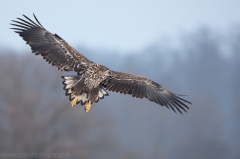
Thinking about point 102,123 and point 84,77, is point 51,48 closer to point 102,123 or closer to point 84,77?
point 84,77

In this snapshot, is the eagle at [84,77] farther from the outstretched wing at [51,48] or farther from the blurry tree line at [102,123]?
the blurry tree line at [102,123]

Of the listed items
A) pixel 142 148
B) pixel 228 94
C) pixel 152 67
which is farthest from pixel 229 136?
pixel 152 67

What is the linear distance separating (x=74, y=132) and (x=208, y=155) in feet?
24.4

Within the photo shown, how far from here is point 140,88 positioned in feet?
47.6

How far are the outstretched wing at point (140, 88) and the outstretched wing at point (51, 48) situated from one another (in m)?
0.66

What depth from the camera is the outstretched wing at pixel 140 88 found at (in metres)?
14.3

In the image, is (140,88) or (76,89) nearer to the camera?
(76,89)

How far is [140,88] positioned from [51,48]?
1.83 m

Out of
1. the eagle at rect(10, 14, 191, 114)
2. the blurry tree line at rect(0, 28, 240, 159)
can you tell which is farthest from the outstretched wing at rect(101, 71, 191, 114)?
the blurry tree line at rect(0, 28, 240, 159)

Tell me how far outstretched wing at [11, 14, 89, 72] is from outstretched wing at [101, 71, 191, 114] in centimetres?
66

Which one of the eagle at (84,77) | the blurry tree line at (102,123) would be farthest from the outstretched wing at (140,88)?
the blurry tree line at (102,123)

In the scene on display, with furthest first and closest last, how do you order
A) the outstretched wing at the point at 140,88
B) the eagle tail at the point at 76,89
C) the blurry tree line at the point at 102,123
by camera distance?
the blurry tree line at the point at 102,123 < the outstretched wing at the point at 140,88 < the eagle tail at the point at 76,89

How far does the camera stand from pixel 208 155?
126 feet

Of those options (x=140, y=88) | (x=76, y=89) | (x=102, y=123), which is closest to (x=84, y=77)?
(x=76, y=89)
